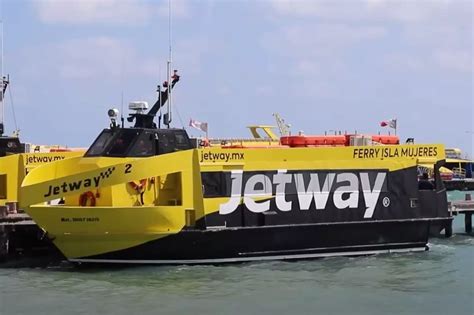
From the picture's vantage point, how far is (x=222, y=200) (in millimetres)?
15852

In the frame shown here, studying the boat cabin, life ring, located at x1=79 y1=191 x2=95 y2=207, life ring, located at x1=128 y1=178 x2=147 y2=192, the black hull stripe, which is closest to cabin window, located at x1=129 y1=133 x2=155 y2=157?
the boat cabin

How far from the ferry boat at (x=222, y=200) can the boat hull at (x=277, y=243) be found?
22 millimetres

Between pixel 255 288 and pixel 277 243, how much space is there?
2882 mm

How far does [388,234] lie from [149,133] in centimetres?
577

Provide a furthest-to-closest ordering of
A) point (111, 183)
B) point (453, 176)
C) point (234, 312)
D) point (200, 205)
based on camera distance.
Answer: point (453, 176), point (200, 205), point (111, 183), point (234, 312)

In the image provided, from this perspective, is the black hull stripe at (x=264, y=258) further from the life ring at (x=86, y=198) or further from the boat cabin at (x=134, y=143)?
the boat cabin at (x=134, y=143)

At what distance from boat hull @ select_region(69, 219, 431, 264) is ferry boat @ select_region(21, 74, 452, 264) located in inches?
0.9

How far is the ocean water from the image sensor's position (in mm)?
11547

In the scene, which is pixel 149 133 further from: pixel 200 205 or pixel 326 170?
pixel 326 170

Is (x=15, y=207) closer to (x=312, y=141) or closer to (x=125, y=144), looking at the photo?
(x=125, y=144)

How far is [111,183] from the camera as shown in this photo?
1412cm

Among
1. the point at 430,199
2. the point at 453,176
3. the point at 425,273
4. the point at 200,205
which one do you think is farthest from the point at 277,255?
the point at 453,176

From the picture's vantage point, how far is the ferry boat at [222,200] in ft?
47.2

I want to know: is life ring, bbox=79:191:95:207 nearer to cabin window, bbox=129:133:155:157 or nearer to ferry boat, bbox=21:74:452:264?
ferry boat, bbox=21:74:452:264
